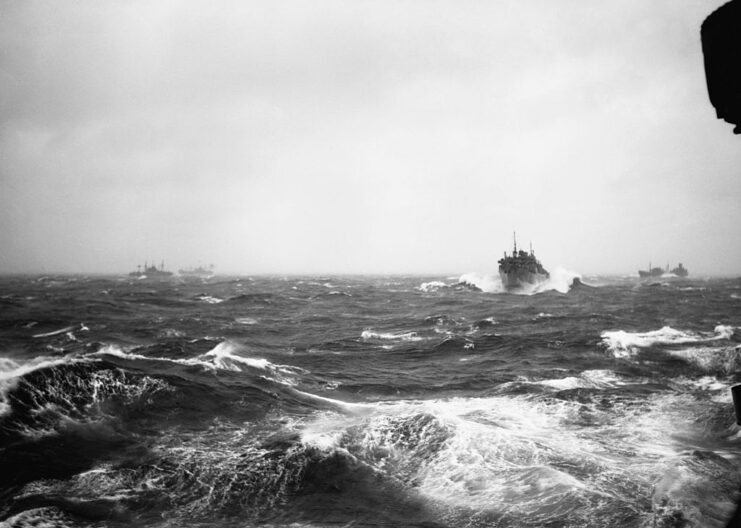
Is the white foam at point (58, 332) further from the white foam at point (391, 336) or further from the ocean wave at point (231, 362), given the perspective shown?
the white foam at point (391, 336)

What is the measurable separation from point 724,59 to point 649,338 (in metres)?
27.1

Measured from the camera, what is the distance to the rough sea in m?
7.37

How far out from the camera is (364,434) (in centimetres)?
1059

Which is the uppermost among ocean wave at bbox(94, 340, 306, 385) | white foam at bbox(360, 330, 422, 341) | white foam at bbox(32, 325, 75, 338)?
white foam at bbox(32, 325, 75, 338)

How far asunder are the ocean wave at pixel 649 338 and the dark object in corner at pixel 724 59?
824 inches

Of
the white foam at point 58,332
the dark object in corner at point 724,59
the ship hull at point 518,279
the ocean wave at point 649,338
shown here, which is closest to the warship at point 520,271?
the ship hull at point 518,279

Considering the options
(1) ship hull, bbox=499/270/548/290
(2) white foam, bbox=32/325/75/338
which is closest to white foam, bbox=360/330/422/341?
(2) white foam, bbox=32/325/75/338

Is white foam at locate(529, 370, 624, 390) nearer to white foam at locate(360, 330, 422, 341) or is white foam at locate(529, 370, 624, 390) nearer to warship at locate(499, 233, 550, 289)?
white foam at locate(360, 330, 422, 341)

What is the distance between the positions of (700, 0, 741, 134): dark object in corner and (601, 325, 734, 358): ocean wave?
20.9 metres

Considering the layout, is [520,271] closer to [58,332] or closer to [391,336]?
[391,336]

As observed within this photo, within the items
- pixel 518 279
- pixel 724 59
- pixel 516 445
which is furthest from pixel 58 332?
pixel 518 279

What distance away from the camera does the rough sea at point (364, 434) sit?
7.37 metres

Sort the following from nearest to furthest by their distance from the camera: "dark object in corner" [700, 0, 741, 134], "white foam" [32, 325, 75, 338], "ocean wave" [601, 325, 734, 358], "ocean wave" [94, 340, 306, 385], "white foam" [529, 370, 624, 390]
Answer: "dark object in corner" [700, 0, 741, 134]
"white foam" [529, 370, 624, 390]
"ocean wave" [94, 340, 306, 385]
"ocean wave" [601, 325, 734, 358]
"white foam" [32, 325, 75, 338]

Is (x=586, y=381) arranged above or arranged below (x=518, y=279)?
below
